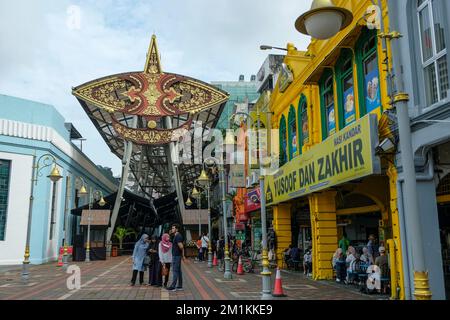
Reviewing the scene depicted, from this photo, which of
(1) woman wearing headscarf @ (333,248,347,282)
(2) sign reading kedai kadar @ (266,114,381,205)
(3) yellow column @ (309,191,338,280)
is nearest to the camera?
(2) sign reading kedai kadar @ (266,114,381,205)

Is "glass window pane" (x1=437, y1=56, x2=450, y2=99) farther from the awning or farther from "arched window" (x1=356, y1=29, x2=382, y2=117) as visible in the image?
the awning

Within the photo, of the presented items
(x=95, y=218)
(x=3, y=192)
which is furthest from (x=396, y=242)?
(x=95, y=218)

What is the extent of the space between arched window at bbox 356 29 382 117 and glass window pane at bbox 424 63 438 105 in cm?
251

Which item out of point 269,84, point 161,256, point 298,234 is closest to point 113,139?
point 269,84

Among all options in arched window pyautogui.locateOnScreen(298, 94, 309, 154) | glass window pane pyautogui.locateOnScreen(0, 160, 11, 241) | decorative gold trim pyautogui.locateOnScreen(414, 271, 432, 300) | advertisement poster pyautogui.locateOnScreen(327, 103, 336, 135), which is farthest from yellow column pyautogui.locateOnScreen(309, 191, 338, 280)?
glass window pane pyautogui.locateOnScreen(0, 160, 11, 241)

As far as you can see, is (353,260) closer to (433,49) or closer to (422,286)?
(433,49)

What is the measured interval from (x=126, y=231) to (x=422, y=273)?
36.8 metres

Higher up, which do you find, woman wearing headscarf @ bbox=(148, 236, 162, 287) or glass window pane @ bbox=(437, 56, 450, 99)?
glass window pane @ bbox=(437, 56, 450, 99)

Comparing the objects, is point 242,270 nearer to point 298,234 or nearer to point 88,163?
point 298,234

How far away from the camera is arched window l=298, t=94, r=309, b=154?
18.2 metres

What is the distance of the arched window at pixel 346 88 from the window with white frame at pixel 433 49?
14.1 ft

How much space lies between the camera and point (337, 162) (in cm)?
1267

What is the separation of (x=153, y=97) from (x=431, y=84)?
3091 centimetres

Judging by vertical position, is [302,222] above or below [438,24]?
below
